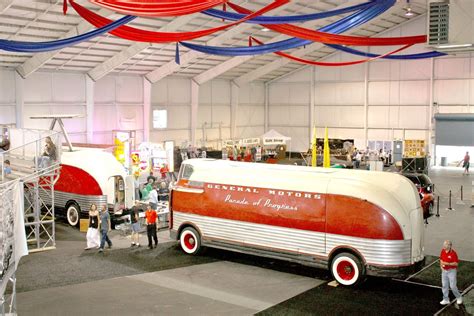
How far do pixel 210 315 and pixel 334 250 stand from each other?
11.9ft

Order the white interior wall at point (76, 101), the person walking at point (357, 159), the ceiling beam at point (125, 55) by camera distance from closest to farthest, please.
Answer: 1. the ceiling beam at point (125, 55)
2. the white interior wall at point (76, 101)
3. the person walking at point (357, 159)

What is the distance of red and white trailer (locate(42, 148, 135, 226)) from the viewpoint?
20406 mm

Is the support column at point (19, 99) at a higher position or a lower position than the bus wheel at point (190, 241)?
higher

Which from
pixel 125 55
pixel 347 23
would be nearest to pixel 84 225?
pixel 347 23

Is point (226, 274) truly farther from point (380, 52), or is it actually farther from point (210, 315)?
point (380, 52)

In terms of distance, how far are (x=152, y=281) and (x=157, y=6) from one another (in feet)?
21.3

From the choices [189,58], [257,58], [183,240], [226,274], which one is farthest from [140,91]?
[226,274]

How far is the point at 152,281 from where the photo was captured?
14.0 meters

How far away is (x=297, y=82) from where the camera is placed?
1865 inches

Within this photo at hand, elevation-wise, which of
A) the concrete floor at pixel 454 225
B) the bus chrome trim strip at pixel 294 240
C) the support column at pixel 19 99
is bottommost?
the concrete floor at pixel 454 225

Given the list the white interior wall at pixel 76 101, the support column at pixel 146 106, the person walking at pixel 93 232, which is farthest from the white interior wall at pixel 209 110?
the person walking at pixel 93 232

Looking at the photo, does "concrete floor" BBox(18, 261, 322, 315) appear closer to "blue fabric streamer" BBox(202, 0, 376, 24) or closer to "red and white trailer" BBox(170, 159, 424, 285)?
"red and white trailer" BBox(170, 159, 424, 285)

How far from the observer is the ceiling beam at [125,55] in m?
28.7

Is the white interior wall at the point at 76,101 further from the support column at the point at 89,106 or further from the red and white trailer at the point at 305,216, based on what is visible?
the red and white trailer at the point at 305,216
